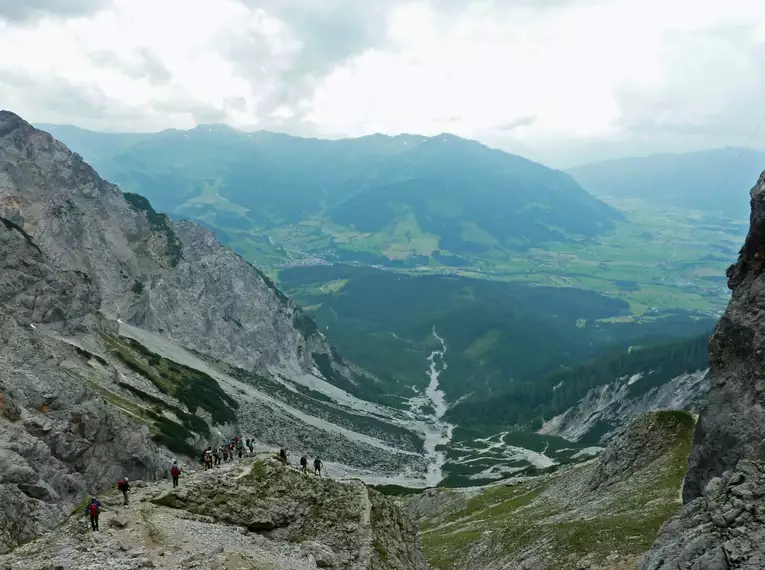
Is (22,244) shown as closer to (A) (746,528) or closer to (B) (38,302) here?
(B) (38,302)

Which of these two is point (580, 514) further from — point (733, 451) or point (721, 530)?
point (721, 530)

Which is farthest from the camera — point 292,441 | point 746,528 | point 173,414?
point 292,441

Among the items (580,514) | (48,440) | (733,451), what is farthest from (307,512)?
(48,440)

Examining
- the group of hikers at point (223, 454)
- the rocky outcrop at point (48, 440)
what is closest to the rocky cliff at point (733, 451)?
the group of hikers at point (223, 454)

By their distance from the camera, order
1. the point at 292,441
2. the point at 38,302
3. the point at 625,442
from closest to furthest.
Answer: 1. the point at 625,442
2. the point at 38,302
3. the point at 292,441

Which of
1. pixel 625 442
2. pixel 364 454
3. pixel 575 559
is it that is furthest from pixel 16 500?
pixel 364 454

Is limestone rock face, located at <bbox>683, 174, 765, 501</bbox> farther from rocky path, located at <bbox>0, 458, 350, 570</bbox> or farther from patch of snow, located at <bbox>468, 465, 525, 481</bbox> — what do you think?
patch of snow, located at <bbox>468, 465, 525, 481</bbox>

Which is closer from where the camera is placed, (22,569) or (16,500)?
(22,569)

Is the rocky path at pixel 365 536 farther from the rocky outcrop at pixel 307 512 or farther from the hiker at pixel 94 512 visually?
the hiker at pixel 94 512
